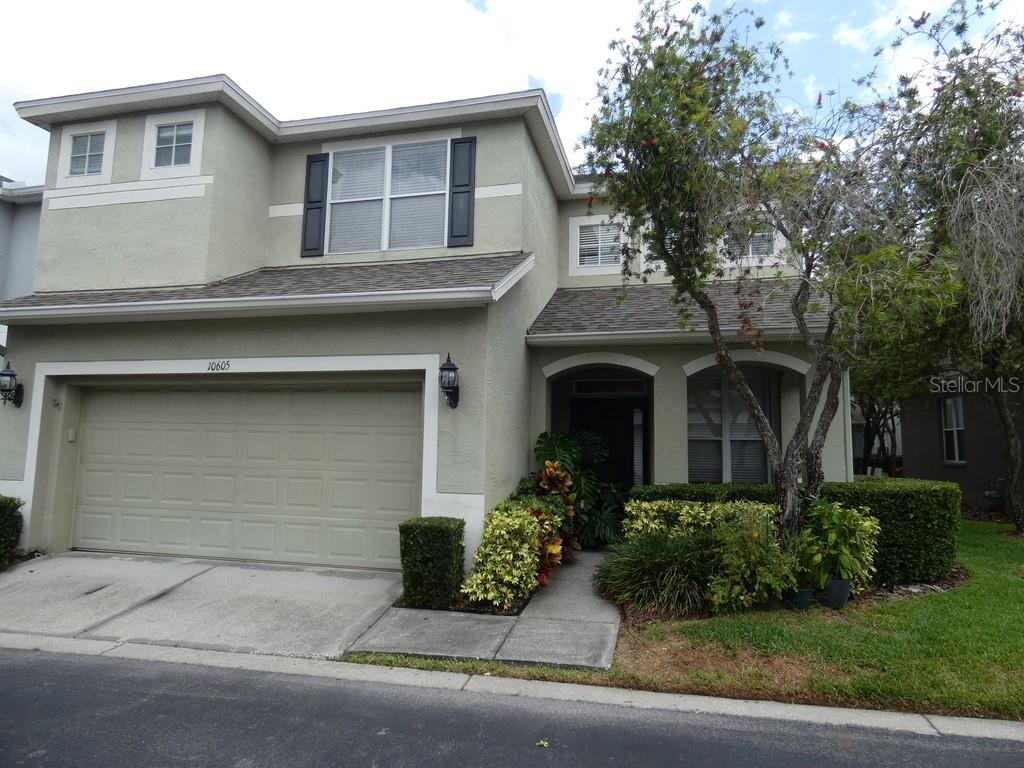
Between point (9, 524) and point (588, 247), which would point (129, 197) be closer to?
point (9, 524)

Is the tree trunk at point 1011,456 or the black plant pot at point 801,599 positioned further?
the tree trunk at point 1011,456

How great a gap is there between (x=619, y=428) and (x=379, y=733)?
7727 millimetres

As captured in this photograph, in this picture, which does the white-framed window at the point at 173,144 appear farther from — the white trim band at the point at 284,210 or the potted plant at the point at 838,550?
the potted plant at the point at 838,550

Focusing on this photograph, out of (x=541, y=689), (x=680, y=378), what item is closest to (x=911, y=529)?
(x=680, y=378)

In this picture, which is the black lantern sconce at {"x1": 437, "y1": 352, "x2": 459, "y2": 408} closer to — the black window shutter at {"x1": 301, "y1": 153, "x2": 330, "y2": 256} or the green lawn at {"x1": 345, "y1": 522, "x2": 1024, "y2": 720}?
the green lawn at {"x1": 345, "y1": 522, "x2": 1024, "y2": 720}

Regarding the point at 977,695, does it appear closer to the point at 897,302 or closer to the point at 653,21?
the point at 897,302

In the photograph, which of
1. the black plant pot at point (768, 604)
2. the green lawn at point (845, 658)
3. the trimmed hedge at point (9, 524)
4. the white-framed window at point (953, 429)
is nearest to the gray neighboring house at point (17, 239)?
the trimmed hedge at point (9, 524)

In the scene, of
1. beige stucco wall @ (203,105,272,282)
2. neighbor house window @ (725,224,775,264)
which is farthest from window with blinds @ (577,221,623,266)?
beige stucco wall @ (203,105,272,282)

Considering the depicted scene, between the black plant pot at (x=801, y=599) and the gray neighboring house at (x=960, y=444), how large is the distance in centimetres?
973

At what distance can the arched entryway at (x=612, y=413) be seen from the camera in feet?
35.9

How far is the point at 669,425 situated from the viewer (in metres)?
8.95

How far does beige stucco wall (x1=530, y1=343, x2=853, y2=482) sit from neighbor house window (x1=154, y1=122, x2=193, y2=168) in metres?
5.83

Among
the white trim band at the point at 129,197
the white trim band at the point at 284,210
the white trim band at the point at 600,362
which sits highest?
the white trim band at the point at 284,210

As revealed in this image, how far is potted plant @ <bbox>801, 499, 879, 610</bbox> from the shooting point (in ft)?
20.3
